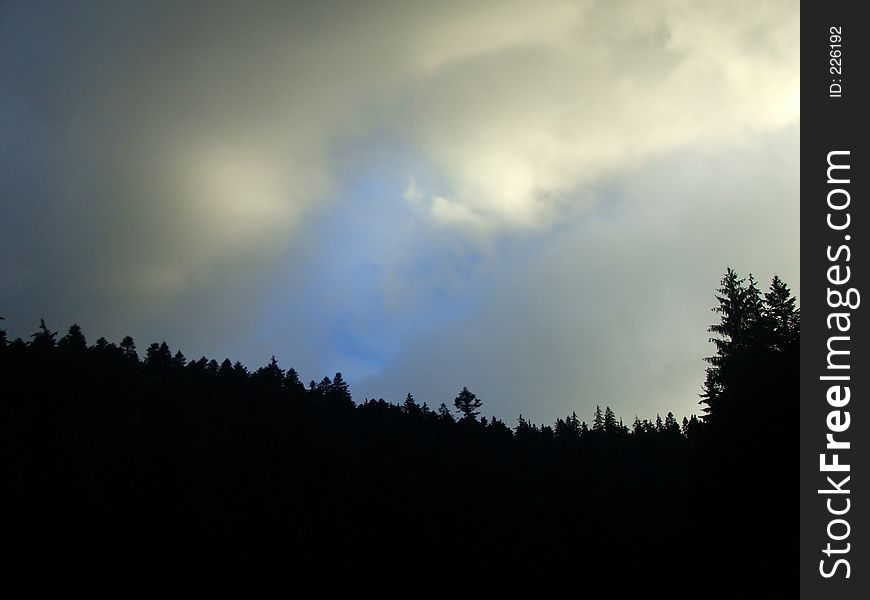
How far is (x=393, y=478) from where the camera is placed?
78625mm

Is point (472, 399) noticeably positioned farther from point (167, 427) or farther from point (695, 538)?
point (695, 538)

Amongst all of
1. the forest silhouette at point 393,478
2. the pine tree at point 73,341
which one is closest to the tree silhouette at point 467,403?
the forest silhouette at point 393,478

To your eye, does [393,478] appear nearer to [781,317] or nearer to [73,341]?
[781,317]

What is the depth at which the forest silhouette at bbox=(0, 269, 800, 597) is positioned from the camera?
32.1 m

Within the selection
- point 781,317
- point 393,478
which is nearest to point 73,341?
point 393,478

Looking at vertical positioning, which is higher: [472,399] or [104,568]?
[472,399]

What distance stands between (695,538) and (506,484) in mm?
46461

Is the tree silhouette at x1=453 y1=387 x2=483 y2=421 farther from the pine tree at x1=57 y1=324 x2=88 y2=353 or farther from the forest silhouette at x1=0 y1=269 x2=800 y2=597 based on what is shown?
the pine tree at x1=57 y1=324 x2=88 y2=353

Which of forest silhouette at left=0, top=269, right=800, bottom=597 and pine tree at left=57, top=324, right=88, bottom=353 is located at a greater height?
pine tree at left=57, top=324, right=88, bottom=353

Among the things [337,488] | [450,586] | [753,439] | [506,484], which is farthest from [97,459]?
[753,439]

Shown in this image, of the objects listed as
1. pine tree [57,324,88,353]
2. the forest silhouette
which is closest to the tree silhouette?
the forest silhouette

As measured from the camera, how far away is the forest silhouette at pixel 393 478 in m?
32.1
